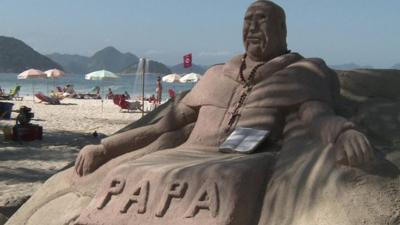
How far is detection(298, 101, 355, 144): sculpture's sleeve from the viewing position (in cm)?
358

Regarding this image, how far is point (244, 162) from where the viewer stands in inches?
141

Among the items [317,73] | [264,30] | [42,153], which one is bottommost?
[42,153]

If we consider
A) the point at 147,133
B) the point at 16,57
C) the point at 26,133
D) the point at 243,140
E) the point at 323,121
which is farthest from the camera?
the point at 16,57

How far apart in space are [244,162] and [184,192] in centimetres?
41

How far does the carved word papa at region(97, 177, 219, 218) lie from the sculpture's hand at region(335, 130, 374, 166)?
760 mm

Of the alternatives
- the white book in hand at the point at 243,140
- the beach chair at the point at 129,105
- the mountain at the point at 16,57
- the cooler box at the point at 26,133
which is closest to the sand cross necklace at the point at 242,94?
the white book in hand at the point at 243,140

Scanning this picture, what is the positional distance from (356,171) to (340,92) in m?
1.33

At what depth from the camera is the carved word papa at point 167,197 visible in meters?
3.44

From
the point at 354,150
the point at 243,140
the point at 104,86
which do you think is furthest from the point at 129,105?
the point at 104,86

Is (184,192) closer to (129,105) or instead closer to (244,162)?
(244,162)

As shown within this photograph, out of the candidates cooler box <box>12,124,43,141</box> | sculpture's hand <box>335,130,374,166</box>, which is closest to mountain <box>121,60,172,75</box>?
cooler box <box>12,124,43,141</box>

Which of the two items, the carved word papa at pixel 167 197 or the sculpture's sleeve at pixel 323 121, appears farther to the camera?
the sculpture's sleeve at pixel 323 121

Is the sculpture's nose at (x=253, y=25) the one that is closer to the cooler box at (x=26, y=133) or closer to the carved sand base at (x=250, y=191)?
the carved sand base at (x=250, y=191)

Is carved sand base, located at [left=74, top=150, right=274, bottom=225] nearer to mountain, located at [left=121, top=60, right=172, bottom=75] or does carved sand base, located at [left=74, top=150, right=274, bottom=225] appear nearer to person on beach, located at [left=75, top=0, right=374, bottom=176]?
person on beach, located at [left=75, top=0, right=374, bottom=176]
